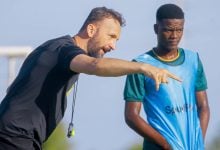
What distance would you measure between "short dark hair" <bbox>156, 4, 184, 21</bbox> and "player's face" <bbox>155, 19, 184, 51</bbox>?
3 cm

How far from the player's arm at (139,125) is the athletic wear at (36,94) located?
4.32 feet

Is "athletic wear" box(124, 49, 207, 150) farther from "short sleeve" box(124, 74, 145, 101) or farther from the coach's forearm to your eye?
the coach's forearm

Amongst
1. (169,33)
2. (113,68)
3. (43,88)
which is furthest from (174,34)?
(113,68)

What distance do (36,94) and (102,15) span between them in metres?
0.81

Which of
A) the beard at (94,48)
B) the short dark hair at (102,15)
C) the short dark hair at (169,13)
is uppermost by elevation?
the short dark hair at (102,15)

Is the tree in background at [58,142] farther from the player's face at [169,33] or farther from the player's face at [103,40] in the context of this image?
the player's face at [103,40]

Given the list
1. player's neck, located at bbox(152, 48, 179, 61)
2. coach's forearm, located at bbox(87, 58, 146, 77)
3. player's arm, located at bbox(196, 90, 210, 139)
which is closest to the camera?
coach's forearm, located at bbox(87, 58, 146, 77)

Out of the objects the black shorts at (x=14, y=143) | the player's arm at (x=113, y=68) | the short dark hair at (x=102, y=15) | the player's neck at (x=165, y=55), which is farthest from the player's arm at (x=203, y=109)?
the player's arm at (x=113, y=68)

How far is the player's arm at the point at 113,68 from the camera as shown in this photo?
746 cm

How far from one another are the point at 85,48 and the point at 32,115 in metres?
0.62

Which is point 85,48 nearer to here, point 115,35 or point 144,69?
point 115,35

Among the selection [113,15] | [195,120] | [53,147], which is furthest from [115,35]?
[53,147]

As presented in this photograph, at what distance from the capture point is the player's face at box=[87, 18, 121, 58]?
8391mm

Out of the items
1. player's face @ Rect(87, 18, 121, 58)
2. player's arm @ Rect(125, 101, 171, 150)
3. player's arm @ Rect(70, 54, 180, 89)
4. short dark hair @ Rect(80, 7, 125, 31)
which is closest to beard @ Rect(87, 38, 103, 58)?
player's face @ Rect(87, 18, 121, 58)
